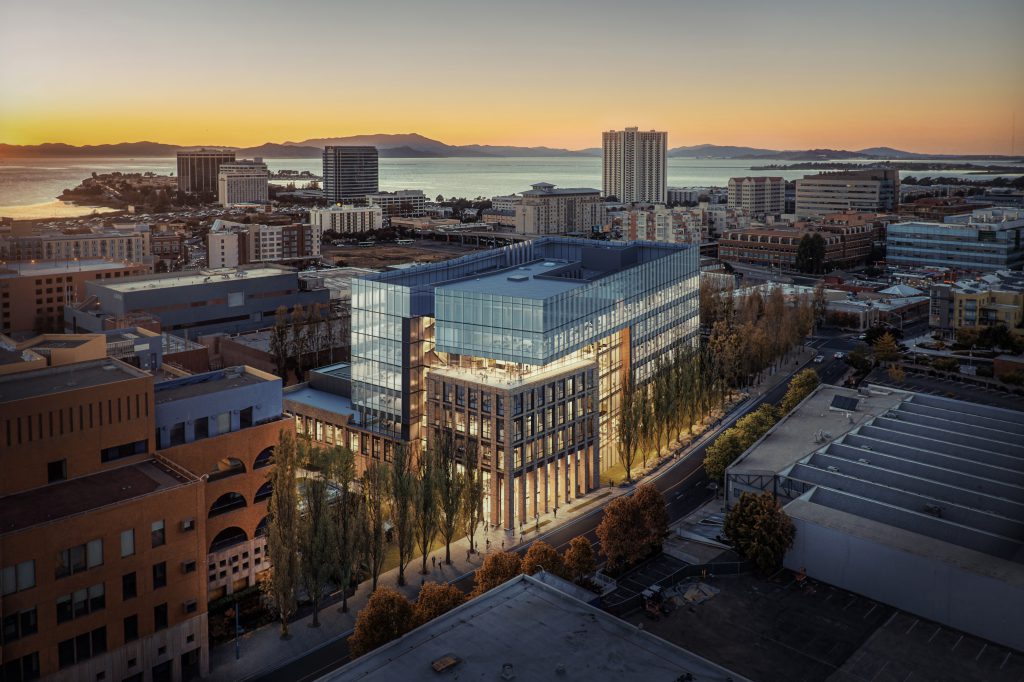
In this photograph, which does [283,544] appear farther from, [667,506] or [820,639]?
[667,506]

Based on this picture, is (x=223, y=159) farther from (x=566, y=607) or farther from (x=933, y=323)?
(x=566, y=607)

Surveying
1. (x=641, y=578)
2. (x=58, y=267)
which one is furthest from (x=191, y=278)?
(x=641, y=578)

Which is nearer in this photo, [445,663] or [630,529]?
[445,663]

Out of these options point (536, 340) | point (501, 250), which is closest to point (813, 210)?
point (501, 250)

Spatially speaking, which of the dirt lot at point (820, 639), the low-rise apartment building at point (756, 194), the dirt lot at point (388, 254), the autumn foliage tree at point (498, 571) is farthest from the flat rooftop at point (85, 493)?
the low-rise apartment building at point (756, 194)

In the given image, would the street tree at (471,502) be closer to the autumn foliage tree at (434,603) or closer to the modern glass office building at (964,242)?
the autumn foliage tree at (434,603)
